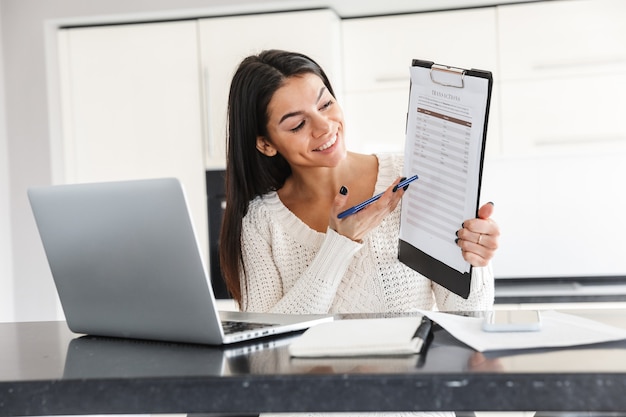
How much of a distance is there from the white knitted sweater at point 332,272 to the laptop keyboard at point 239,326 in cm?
43

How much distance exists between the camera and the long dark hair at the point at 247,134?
70.9 inches

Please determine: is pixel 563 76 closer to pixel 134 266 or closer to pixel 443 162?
pixel 443 162

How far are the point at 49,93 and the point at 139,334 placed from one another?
94.7 inches

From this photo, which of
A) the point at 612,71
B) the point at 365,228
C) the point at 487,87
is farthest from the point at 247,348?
the point at 612,71

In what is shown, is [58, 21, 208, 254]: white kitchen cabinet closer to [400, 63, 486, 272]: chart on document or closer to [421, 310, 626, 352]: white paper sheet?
[400, 63, 486, 272]: chart on document

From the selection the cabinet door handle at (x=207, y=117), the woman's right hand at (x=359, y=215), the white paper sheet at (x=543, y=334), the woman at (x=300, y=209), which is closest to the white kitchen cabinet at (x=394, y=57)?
the cabinet door handle at (x=207, y=117)

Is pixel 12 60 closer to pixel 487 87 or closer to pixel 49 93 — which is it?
pixel 49 93

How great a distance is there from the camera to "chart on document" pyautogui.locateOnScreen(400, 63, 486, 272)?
1.19 meters

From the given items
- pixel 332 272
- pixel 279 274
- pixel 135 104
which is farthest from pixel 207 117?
pixel 332 272

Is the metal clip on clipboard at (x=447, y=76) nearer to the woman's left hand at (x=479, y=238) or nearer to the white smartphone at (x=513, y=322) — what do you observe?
the woman's left hand at (x=479, y=238)

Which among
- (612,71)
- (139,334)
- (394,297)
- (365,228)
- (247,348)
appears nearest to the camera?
(247,348)

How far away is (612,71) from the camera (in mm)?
3146

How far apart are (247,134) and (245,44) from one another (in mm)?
1435

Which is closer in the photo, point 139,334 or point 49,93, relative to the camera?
point 139,334
